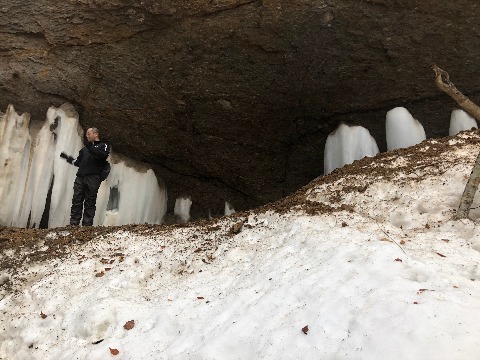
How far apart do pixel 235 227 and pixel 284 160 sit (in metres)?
3.42

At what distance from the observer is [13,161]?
809cm

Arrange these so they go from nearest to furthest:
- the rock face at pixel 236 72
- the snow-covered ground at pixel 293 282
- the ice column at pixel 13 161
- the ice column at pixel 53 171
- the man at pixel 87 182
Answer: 1. the snow-covered ground at pixel 293 282
2. the rock face at pixel 236 72
3. the man at pixel 87 182
4. the ice column at pixel 13 161
5. the ice column at pixel 53 171

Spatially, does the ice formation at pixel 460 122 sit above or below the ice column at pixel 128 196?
above

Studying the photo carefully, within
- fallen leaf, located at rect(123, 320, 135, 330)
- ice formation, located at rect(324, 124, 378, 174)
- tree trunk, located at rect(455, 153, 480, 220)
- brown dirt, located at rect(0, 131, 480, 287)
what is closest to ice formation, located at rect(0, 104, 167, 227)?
brown dirt, located at rect(0, 131, 480, 287)

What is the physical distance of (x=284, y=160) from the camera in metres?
9.09

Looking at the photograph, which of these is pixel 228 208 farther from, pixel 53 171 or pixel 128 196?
pixel 53 171

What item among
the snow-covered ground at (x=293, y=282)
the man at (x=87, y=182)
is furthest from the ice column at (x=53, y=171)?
the snow-covered ground at (x=293, y=282)

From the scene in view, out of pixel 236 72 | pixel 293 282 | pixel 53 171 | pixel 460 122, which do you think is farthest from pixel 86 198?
pixel 460 122

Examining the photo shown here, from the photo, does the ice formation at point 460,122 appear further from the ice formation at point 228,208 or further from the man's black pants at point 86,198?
the man's black pants at point 86,198

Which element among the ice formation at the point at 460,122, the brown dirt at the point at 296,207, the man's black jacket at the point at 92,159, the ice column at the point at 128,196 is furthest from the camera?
the ice column at the point at 128,196

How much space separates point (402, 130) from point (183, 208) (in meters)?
4.15

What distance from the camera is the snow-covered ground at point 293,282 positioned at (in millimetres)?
3412

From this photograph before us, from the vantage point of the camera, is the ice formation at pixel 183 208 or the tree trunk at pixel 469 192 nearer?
the tree trunk at pixel 469 192

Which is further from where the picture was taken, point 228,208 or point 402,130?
point 228,208
